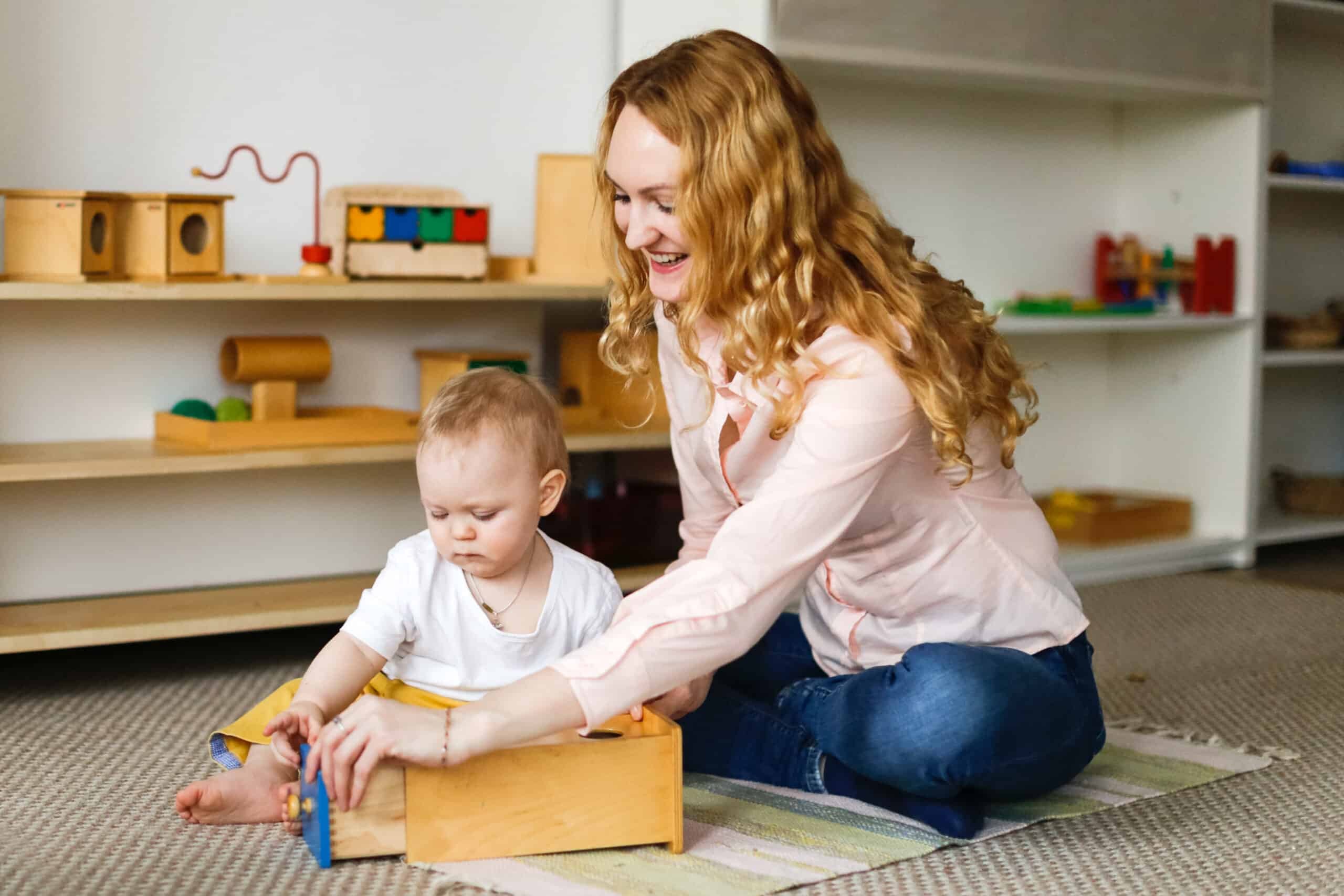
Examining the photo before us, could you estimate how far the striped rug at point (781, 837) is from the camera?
120cm

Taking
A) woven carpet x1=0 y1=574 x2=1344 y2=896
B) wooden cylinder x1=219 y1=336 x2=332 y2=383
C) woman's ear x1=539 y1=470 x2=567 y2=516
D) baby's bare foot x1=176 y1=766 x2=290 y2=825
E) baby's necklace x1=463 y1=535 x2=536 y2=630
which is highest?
wooden cylinder x1=219 y1=336 x2=332 y2=383

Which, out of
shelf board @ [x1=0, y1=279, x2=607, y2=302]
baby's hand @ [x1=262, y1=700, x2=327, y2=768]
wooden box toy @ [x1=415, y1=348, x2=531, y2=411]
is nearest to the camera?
baby's hand @ [x1=262, y1=700, x2=327, y2=768]

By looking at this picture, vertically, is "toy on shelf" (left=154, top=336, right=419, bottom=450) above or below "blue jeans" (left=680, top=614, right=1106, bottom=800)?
above

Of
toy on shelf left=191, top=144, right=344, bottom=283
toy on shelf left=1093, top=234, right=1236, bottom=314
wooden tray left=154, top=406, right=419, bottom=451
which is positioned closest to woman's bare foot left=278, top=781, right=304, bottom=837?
wooden tray left=154, top=406, right=419, bottom=451

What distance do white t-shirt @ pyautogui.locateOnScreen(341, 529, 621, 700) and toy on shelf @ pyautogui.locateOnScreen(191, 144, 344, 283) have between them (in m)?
0.82

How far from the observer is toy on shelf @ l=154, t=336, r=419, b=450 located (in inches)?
83.5

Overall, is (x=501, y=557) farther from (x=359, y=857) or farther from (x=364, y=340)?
(x=364, y=340)

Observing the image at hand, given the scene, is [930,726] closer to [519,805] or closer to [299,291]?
[519,805]

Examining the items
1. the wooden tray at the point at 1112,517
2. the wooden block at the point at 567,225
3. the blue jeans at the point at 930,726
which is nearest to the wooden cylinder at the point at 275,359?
the wooden block at the point at 567,225

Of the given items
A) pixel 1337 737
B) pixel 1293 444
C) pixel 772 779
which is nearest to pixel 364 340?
pixel 772 779

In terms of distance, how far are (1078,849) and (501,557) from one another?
0.59 meters

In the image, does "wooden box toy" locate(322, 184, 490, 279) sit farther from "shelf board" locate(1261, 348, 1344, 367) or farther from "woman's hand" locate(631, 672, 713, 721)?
"shelf board" locate(1261, 348, 1344, 367)

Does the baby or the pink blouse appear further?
the baby

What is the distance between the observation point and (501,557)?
1.35 metres
